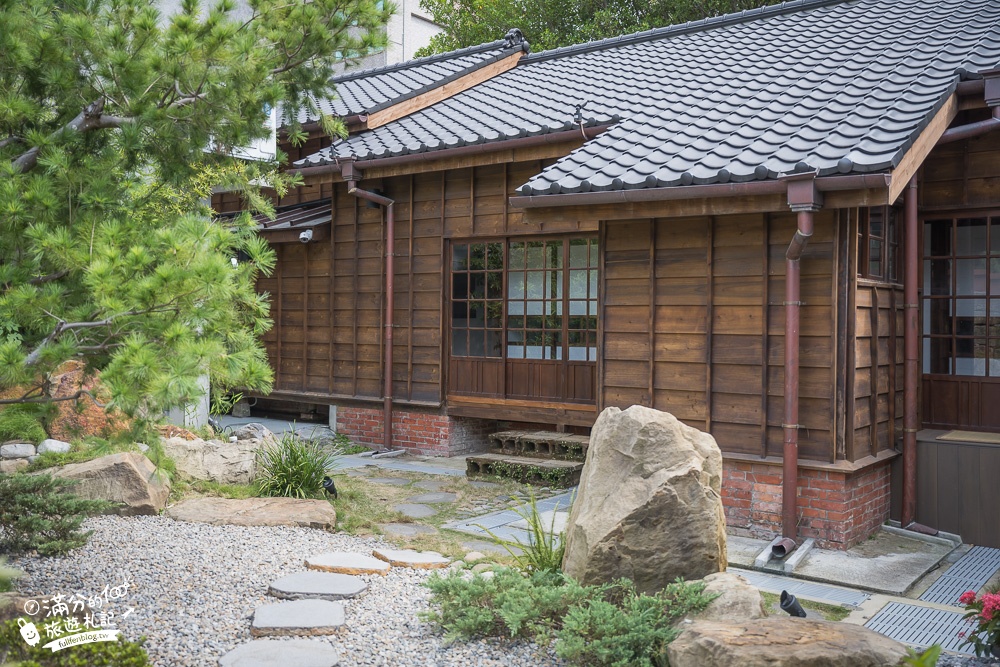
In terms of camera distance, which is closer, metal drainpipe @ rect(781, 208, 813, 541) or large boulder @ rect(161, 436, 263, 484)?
metal drainpipe @ rect(781, 208, 813, 541)

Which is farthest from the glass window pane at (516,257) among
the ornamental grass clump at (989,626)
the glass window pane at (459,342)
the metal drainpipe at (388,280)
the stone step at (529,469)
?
the ornamental grass clump at (989,626)

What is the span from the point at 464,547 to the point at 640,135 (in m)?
4.22

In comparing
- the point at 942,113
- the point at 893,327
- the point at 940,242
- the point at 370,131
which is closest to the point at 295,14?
the point at 942,113

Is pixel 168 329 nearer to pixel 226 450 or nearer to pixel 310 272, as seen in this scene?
pixel 226 450

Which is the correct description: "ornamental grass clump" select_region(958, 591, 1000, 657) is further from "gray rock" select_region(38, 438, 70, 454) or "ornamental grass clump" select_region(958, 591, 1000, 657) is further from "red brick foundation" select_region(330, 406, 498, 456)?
"gray rock" select_region(38, 438, 70, 454)

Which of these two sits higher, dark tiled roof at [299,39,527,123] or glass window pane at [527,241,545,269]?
dark tiled roof at [299,39,527,123]

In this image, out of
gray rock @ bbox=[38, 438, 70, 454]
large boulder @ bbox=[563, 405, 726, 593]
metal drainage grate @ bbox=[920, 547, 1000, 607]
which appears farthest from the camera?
gray rock @ bbox=[38, 438, 70, 454]

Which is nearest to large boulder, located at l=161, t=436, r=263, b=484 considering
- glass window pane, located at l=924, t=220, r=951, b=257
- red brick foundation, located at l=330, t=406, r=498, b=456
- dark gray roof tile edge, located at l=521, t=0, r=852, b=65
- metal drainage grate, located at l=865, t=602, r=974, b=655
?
red brick foundation, located at l=330, t=406, r=498, b=456

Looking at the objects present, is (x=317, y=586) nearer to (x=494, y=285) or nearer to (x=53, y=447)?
(x=53, y=447)

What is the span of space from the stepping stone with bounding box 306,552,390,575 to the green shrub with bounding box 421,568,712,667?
2.63 ft

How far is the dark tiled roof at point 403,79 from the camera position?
12578 mm

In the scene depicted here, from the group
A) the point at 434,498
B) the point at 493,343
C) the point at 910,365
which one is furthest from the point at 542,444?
the point at 910,365

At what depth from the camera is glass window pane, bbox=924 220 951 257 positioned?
26.5 feet

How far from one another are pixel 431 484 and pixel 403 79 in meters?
7.58
